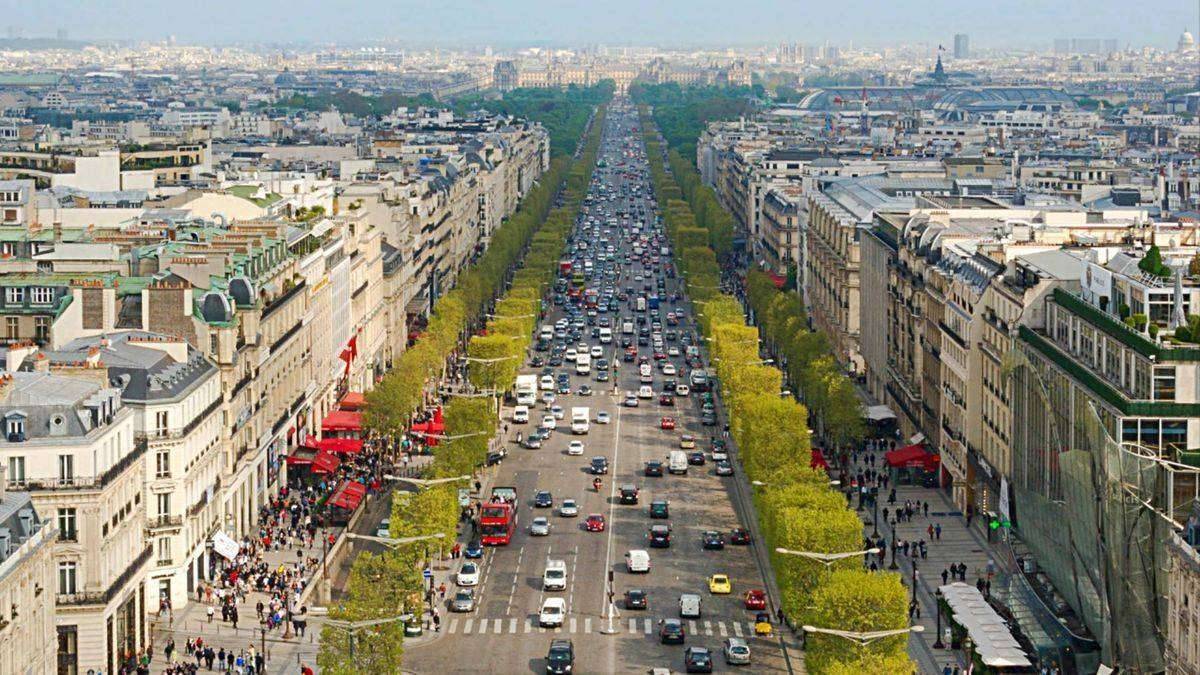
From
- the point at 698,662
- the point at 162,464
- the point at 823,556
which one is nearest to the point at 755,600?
the point at 823,556

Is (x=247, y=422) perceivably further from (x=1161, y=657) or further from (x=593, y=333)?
(x=593, y=333)

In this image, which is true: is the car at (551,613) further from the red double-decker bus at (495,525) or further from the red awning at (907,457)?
the red awning at (907,457)

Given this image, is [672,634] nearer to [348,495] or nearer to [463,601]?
[463,601]

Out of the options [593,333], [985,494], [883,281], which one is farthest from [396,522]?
[593,333]

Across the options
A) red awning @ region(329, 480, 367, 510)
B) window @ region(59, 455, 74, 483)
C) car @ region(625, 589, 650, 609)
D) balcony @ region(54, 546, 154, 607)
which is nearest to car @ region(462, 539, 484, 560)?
red awning @ region(329, 480, 367, 510)

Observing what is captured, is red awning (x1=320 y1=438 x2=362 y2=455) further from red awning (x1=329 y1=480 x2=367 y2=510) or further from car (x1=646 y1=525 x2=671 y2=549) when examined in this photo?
car (x1=646 y1=525 x2=671 y2=549)

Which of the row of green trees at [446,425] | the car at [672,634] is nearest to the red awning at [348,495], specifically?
the row of green trees at [446,425]
